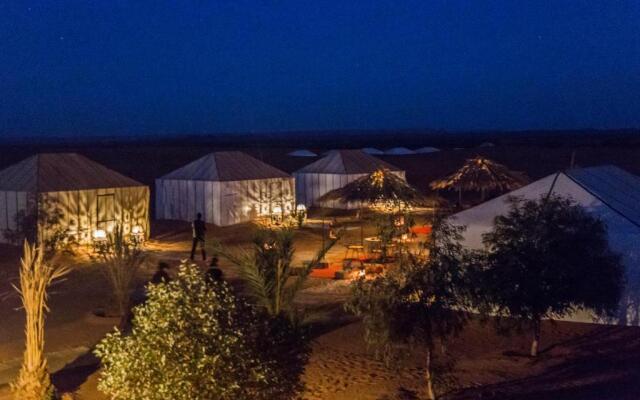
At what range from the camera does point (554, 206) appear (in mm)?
10289

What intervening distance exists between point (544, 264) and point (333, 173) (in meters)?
20.7

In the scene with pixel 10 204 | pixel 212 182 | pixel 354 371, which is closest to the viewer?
pixel 354 371

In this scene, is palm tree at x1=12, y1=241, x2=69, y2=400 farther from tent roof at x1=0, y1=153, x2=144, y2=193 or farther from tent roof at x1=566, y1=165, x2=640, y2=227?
tent roof at x1=0, y1=153, x2=144, y2=193

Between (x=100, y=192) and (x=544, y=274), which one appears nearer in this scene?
(x=544, y=274)

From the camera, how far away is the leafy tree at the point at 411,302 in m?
7.64

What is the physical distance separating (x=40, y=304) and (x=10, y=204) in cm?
1441

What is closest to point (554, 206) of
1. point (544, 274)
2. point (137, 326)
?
point (544, 274)

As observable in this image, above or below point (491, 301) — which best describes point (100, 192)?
above

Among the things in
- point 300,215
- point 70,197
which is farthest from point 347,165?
point 70,197

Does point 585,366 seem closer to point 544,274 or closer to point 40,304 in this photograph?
point 544,274

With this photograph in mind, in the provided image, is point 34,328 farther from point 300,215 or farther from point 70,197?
point 300,215

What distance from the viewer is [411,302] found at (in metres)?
7.70

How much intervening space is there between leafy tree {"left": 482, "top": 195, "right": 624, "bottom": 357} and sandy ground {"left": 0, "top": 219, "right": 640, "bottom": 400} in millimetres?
570

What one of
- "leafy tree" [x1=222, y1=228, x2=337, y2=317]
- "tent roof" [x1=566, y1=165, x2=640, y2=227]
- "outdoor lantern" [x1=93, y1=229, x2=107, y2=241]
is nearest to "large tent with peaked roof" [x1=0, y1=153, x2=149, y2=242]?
"outdoor lantern" [x1=93, y1=229, x2=107, y2=241]
